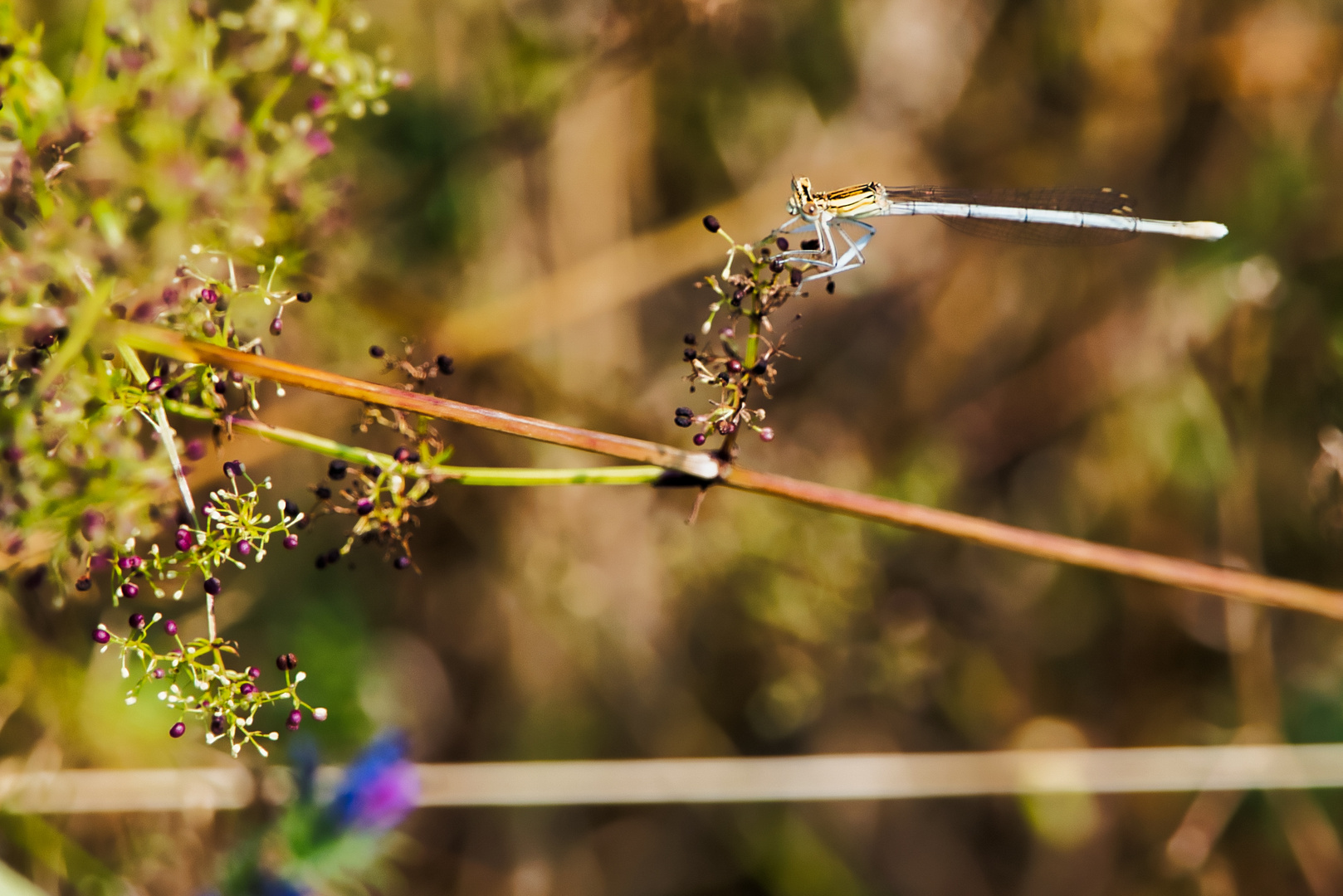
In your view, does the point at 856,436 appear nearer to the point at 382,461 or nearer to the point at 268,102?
the point at 382,461

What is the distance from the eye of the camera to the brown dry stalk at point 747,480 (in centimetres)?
185

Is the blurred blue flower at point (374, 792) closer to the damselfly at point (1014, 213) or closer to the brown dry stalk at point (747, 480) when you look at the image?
the brown dry stalk at point (747, 480)

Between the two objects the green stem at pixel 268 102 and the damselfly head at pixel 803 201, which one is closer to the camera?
the green stem at pixel 268 102

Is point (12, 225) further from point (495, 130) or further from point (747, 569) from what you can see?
point (747, 569)

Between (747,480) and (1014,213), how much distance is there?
221cm

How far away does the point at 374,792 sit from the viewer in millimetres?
3119

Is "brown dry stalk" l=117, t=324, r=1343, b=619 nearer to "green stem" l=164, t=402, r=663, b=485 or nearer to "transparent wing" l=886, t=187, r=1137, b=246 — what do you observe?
"green stem" l=164, t=402, r=663, b=485

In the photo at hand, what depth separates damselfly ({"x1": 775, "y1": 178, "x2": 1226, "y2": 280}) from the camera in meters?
3.11

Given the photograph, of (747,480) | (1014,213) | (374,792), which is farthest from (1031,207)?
(374,792)

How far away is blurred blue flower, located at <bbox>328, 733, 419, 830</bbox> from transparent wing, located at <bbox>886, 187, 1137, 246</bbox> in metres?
2.84

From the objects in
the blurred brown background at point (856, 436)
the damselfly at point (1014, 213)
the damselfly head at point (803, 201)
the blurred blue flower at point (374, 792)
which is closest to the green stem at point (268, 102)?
the damselfly head at point (803, 201)

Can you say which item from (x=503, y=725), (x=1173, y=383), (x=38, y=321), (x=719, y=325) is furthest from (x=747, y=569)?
(x=38, y=321)

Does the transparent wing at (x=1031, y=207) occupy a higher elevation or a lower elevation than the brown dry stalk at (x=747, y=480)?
higher

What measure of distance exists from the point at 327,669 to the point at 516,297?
207 cm
